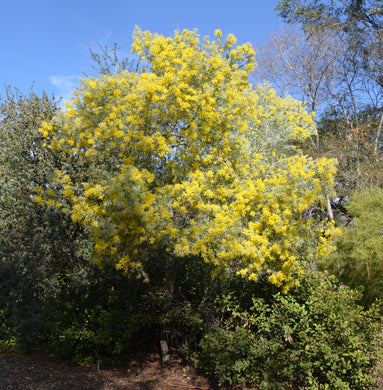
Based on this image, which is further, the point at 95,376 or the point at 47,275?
the point at 47,275

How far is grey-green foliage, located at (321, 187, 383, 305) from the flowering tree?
1535 mm

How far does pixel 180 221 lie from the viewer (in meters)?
5.01

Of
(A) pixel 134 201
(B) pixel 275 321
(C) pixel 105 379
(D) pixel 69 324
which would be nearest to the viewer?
(A) pixel 134 201

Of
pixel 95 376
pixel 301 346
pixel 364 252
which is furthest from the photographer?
pixel 364 252

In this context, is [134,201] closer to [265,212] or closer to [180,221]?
[180,221]

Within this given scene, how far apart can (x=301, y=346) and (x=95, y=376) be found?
2852 mm

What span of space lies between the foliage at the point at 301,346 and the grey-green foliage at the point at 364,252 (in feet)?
4.46

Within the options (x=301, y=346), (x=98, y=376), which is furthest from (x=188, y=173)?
(x=98, y=376)

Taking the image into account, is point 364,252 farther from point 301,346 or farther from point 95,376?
point 95,376

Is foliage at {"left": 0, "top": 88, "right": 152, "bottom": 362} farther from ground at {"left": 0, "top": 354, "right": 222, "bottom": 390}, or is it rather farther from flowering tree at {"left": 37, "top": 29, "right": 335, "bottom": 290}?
flowering tree at {"left": 37, "top": 29, "right": 335, "bottom": 290}

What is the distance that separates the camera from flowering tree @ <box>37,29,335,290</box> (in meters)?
4.36

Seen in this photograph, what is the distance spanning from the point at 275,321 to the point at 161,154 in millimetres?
2573

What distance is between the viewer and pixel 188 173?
16.4ft

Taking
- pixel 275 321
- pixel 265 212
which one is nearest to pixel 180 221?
pixel 265 212
